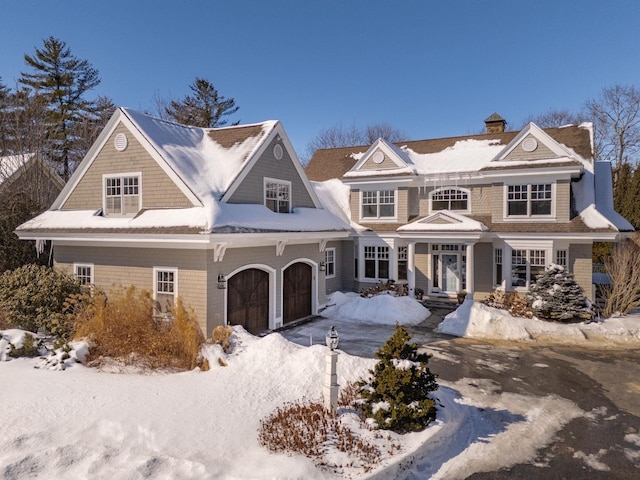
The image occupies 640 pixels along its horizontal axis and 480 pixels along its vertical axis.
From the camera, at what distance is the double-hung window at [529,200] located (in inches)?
738

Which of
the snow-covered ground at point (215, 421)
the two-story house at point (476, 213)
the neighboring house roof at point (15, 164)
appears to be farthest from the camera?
the neighboring house roof at point (15, 164)

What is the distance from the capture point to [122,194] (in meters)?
14.2

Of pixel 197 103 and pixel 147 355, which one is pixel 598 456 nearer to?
pixel 147 355

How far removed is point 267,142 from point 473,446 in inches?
453

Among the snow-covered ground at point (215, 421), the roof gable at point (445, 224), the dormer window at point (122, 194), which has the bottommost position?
the snow-covered ground at point (215, 421)

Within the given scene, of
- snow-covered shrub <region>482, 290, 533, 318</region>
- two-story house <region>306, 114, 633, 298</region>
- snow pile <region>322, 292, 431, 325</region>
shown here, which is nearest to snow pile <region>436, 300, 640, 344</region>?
snow-covered shrub <region>482, 290, 533, 318</region>

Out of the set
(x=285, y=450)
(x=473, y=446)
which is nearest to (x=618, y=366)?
(x=473, y=446)

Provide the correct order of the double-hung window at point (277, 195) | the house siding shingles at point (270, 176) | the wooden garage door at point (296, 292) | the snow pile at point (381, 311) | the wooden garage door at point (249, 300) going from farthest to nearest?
the snow pile at point (381, 311)
the wooden garage door at point (296, 292)
the double-hung window at point (277, 195)
the house siding shingles at point (270, 176)
the wooden garage door at point (249, 300)

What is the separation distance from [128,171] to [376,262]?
485 inches

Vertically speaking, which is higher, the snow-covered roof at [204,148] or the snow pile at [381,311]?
the snow-covered roof at [204,148]

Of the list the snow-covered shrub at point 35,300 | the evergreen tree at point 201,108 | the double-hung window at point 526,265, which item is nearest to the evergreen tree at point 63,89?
the evergreen tree at point 201,108

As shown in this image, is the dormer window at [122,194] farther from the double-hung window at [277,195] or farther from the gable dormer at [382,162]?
the gable dormer at [382,162]

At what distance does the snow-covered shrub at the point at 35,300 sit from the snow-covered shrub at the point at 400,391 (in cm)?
926

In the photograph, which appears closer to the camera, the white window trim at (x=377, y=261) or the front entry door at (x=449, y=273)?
the front entry door at (x=449, y=273)
